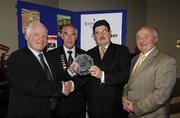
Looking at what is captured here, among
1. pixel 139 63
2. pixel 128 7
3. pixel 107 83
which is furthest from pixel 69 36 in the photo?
pixel 128 7

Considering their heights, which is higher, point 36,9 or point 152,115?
point 36,9

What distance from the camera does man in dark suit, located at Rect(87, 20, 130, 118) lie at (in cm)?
269

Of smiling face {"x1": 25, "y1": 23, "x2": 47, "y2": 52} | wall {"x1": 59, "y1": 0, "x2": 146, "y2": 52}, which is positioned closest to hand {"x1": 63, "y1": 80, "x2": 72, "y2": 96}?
smiling face {"x1": 25, "y1": 23, "x2": 47, "y2": 52}

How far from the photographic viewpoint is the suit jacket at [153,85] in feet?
7.82

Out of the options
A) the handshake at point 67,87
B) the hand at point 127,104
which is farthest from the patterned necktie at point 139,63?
the handshake at point 67,87

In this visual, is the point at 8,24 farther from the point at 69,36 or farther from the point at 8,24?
the point at 69,36

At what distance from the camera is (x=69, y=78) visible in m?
2.71

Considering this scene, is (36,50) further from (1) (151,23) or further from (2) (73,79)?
(1) (151,23)

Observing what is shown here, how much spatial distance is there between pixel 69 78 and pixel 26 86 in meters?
0.65

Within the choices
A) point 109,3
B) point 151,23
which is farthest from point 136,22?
point 109,3

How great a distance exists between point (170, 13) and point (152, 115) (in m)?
7.49

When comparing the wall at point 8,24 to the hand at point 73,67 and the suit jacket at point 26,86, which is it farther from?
the suit jacket at point 26,86

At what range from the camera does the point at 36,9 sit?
3139 millimetres

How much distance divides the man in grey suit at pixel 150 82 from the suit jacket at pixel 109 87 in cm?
10
